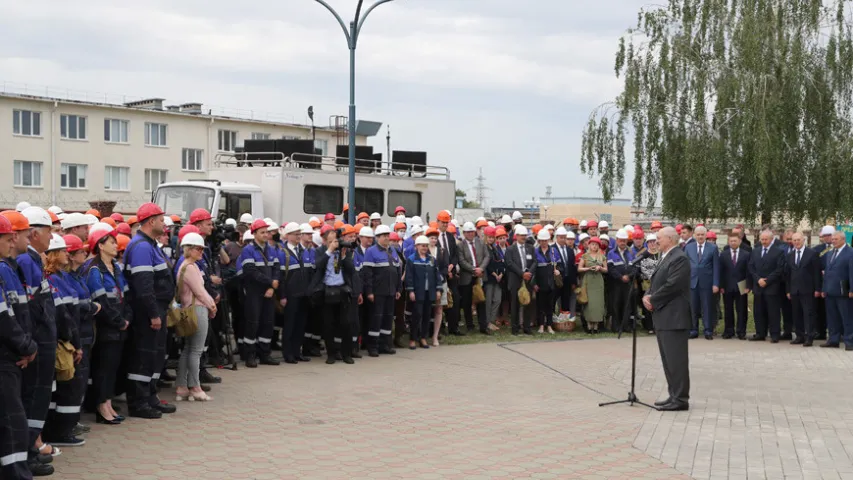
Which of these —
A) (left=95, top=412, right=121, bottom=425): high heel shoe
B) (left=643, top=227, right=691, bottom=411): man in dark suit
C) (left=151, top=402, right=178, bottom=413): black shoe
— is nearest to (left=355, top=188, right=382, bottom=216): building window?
(left=643, top=227, right=691, bottom=411): man in dark suit

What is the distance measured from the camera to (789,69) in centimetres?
2697

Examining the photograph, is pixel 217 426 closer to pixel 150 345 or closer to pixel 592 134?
pixel 150 345

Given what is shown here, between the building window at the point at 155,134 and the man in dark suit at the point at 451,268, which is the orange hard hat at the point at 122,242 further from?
the building window at the point at 155,134

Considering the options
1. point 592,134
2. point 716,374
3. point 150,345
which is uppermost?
point 592,134

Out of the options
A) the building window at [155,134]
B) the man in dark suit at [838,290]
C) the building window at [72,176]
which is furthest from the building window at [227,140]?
the man in dark suit at [838,290]

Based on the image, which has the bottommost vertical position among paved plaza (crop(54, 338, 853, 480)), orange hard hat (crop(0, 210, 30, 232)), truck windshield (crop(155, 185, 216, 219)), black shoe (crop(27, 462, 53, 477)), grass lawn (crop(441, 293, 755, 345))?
grass lawn (crop(441, 293, 755, 345))

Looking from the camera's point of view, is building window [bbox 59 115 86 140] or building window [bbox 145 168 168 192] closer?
building window [bbox 59 115 86 140]

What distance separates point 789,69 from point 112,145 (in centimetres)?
3889

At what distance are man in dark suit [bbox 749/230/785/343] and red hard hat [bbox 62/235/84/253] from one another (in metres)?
12.9

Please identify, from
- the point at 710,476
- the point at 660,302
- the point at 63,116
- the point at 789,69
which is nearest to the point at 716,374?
the point at 660,302

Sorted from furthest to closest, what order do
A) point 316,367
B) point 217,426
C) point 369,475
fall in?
1. point 316,367
2. point 217,426
3. point 369,475

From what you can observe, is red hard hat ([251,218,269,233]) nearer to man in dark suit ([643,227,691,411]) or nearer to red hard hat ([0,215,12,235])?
man in dark suit ([643,227,691,411])

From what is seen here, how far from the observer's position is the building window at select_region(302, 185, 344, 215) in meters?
21.2

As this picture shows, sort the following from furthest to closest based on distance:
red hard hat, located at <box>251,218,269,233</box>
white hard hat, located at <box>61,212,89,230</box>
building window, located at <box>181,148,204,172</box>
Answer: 1. building window, located at <box>181,148,204,172</box>
2. red hard hat, located at <box>251,218,269,233</box>
3. white hard hat, located at <box>61,212,89,230</box>
